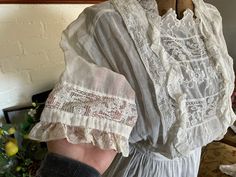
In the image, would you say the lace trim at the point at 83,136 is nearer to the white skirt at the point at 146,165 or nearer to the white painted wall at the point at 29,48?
the white skirt at the point at 146,165

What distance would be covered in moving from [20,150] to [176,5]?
75 centimetres

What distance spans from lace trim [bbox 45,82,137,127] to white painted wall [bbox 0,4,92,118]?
0.66 metres

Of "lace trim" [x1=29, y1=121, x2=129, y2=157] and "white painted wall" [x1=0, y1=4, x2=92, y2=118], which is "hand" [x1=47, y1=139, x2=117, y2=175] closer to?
"lace trim" [x1=29, y1=121, x2=129, y2=157]

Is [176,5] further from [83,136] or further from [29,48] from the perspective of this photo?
[29,48]

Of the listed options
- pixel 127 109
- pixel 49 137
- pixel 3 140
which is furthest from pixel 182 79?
pixel 3 140

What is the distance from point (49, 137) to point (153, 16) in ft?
0.98

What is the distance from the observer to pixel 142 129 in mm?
573

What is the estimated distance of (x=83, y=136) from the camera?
0.47 m

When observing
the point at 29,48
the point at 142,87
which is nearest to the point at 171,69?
the point at 142,87

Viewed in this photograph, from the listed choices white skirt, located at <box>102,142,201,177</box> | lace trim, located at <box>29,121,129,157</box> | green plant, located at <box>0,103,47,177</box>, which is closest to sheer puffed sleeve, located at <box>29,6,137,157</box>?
lace trim, located at <box>29,121,129,157</box>

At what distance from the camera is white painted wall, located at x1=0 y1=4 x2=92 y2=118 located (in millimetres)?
1077

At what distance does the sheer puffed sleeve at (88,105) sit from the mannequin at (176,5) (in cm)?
18

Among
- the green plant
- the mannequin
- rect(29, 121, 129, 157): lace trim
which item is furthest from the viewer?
the green plant

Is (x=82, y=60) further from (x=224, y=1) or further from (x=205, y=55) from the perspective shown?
(x=224, y=1)
